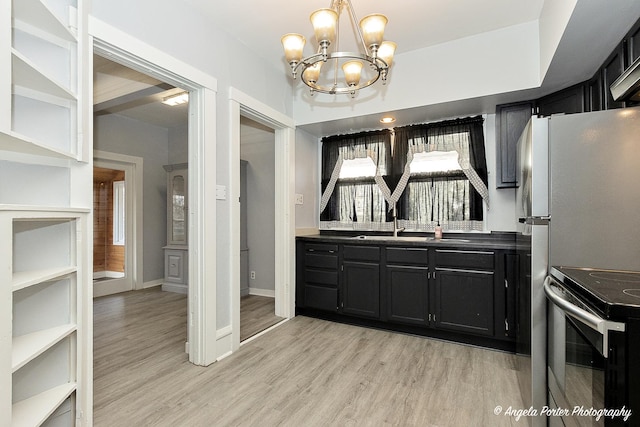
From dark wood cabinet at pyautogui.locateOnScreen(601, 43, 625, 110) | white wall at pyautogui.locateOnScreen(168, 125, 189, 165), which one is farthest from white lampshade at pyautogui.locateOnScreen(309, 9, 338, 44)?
white wall at pyautogui.locateOnScreen(168, 125, 189, 165)

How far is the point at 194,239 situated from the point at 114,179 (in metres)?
3.72

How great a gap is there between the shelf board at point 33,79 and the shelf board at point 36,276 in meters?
0.83

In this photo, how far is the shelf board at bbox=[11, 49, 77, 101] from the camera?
3.90 feet

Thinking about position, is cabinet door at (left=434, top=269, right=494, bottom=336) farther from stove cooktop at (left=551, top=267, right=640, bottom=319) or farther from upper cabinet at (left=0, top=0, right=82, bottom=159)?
upper cabinet at (left=0, top=0, right=82, bottom=159)

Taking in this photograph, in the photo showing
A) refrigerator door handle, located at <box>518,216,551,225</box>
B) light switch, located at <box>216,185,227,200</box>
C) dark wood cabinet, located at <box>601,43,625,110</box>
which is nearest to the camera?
refrigerator door handle, located at <box>518,216,551,225</box>

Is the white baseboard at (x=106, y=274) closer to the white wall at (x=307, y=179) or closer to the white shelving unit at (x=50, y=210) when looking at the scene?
the white wall at (x=307, y=179)

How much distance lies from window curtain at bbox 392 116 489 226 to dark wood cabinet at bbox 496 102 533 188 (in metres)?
0.27

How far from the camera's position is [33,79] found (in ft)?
4.38

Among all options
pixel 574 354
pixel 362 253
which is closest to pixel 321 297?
pixel 362 253

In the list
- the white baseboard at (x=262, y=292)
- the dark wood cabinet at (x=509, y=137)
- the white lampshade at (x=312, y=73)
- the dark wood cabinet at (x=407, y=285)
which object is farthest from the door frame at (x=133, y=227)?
the dark wood cabinet at (x=509, y=137)

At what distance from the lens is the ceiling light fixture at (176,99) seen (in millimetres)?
3848

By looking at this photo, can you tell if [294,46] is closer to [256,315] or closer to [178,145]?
[256,315]

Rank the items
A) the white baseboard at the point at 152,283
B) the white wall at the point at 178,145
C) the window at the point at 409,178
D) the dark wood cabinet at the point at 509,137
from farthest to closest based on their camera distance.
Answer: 1. the white wall at the point at 178,145
2. the white baseboard at the point at 152,283
3. the window at the point at 409,178
4. the dark wood cabinet at the point at 509,137

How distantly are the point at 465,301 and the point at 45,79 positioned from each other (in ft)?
10.5
